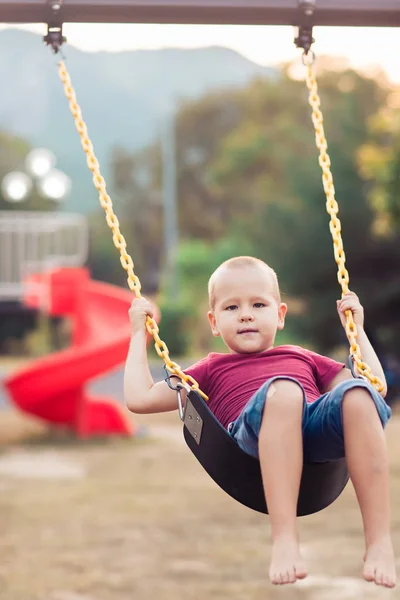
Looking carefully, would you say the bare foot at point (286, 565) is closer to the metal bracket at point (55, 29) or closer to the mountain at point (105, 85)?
the metal bracket at point (55, 29)

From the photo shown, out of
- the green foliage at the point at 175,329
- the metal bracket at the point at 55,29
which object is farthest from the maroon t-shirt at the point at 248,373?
the green foliage at the point at 175,329

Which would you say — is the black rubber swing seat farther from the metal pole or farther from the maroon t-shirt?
the metal pole

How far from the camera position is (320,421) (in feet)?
8.20

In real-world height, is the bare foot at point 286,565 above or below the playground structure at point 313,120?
below

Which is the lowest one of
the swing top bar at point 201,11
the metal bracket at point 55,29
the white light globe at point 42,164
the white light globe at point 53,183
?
the metal bracket at point 55,29

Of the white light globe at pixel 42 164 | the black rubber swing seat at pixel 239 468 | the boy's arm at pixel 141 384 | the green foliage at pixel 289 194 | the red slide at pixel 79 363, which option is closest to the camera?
the black rubber swing seat at pixel 239 468

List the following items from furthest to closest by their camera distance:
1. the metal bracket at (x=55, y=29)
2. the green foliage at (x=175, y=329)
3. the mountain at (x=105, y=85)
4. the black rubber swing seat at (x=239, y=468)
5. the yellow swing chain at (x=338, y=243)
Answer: the mountain at (x=105, y=85), the green foliage at (x=175, y=329), the metal bracket at (x=55, y=29), the yellow swing chain at (x=338, y=243), the black rubber swing seat at (x=239, y=468)

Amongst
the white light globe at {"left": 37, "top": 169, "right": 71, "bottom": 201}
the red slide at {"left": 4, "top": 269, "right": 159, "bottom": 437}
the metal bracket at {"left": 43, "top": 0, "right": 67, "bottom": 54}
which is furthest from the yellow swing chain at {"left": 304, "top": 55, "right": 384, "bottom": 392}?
the white light globe at {"left": 37, "top": 169, "right": 71, "bottom": 201}

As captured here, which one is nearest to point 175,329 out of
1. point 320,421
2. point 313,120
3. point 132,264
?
point 313,120

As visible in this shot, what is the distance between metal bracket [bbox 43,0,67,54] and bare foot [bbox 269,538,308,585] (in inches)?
71.2

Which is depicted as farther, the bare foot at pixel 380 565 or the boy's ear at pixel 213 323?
the boy's ear at pixel 213 323

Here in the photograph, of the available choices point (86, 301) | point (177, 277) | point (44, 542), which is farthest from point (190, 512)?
point (177, 277)

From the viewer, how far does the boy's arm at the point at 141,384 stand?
286cm

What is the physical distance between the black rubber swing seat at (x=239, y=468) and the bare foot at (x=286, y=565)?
0.74 ft
